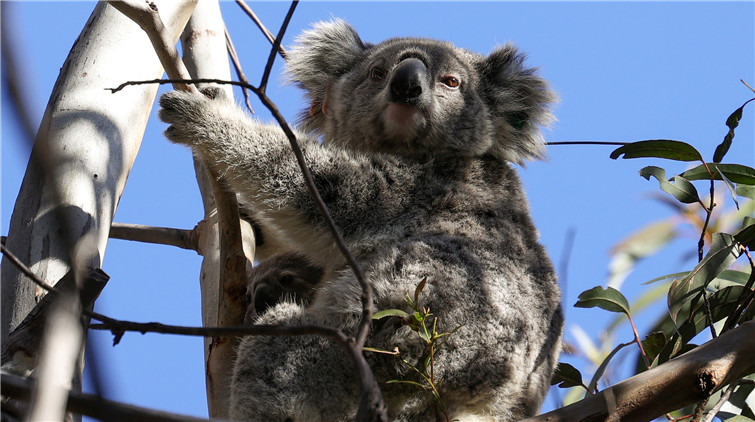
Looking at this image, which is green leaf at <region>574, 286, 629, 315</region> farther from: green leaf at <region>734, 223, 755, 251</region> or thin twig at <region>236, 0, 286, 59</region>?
thin twig at <region>236, 0, 286, 59</region>

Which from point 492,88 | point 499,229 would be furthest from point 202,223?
point 492,88

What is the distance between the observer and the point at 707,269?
2773 mm

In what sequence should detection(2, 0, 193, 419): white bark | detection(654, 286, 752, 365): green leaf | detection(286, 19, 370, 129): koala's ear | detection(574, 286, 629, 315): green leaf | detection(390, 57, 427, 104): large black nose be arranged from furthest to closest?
detection(286, 19, 370, 129): koala's ear, detection(390, 57, 427, 104): large black nose, detection(574, 286, 629, 315): green leaf, detection(654, 286, 752, 365): green leaf, detection(2, 0, 193, 419): white bark

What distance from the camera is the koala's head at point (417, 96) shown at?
362cm

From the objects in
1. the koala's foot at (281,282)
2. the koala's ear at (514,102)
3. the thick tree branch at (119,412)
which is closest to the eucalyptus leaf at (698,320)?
the koala's ear at (514,102)

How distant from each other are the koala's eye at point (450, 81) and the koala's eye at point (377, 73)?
0.30 m

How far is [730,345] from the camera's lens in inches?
93.4

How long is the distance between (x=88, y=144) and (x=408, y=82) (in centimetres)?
143

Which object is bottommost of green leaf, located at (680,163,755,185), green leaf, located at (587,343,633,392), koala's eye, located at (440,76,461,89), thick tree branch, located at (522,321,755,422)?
thick tree branch, located at (522,321,755,422)

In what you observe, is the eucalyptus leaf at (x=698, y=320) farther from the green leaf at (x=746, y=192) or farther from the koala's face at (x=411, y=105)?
the koala's face at (x=411, y=105)

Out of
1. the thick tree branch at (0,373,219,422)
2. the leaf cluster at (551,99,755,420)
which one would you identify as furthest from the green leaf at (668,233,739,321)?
the thick tree branch at (0,373,219,422)

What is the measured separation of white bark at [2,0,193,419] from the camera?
2412 millimetres

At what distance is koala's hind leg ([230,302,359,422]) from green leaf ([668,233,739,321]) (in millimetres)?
1200

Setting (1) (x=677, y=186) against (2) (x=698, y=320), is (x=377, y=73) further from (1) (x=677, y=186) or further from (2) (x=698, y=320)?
(2) (x=698, y=320)
